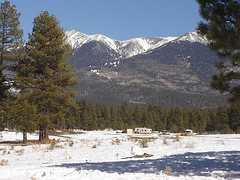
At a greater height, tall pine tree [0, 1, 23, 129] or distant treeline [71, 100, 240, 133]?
tall pine tree [0, 1, 23, 129]

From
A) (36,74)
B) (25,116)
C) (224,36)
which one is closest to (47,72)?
(36,74)

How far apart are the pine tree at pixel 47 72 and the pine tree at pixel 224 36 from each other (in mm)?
18125

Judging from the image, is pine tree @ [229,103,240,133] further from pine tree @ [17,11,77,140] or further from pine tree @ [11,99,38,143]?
pine tree @ [11,99,38,143]

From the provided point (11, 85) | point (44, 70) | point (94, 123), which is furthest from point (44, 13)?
point (94, 123)

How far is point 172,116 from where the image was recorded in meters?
92.1

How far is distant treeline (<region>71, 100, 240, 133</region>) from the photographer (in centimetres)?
8019

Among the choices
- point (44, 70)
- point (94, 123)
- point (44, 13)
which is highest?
point (44, 13)

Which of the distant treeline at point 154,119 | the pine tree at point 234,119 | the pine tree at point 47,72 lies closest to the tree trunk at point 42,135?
the pine tree at point 47,72

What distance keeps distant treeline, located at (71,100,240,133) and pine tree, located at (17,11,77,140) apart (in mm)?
56303

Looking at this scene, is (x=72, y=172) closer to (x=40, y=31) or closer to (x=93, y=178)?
(x=93, y=178)

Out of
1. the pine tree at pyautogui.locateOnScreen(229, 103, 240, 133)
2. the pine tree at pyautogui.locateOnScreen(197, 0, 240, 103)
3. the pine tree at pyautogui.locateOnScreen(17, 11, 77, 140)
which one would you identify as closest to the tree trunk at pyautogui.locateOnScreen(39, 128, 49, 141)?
the pine tree at pyautogui.locateOnScreen(17, 11, 77, 140)

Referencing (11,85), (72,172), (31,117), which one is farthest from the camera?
(11,85)

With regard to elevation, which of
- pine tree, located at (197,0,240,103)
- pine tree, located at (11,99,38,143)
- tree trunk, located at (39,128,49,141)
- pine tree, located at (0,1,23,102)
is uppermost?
pine tree, located at (0,1,23,102)

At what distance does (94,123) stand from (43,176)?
278 feet
